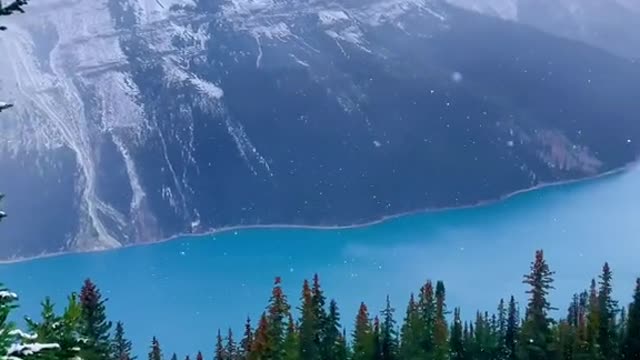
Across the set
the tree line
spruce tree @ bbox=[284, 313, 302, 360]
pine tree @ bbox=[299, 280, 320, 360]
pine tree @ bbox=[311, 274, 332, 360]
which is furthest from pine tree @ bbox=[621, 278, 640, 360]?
spruce tree @ bbox=[284, 313, 302, 360]

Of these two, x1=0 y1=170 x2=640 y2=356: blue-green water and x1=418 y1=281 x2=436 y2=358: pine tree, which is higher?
x1=0 y1=170 x2=640 y2=356: blue-green water

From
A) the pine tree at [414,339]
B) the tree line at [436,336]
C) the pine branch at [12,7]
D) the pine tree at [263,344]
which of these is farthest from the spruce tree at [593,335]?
the pine branch at [12,7]

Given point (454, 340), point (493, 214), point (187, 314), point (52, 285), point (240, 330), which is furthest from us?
point (493, 214)

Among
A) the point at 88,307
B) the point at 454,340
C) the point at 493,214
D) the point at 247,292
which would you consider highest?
the point at 493,214

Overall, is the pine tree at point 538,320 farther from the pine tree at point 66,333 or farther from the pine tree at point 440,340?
the pine tree at point 66,333

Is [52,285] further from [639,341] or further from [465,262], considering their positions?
[639,341]

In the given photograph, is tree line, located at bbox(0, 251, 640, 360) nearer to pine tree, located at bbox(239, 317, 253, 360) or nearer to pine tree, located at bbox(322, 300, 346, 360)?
pine tree, located at bbox(322, 300, 346, 360)

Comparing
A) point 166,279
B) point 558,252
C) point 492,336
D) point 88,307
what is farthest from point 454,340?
point 166,279

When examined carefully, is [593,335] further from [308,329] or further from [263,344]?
[263,344]
